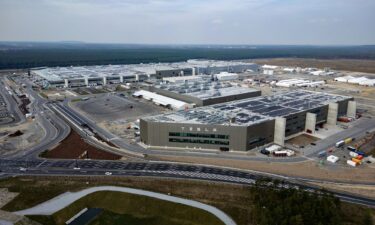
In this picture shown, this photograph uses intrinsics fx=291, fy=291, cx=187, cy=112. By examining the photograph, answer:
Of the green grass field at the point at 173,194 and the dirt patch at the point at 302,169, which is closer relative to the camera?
the green grass field at the point at 173,194

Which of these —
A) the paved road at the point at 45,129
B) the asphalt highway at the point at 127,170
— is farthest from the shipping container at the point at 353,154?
the paved road at the point at 45,129

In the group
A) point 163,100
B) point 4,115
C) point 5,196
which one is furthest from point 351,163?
point 4,115

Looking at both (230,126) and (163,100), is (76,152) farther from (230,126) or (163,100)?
(163,100)

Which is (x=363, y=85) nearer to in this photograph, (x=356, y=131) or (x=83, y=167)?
(x=356, y=131)

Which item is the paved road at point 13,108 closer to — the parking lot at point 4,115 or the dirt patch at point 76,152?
the parking lot at point 4,115

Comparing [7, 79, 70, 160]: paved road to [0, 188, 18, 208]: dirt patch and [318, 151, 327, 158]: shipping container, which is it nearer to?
[0, 188, 18, 208]: dirt patch

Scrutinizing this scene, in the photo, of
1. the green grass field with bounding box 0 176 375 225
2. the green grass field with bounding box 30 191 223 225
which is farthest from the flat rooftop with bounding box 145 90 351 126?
the green grass field with bounding box 30 191 223 225
